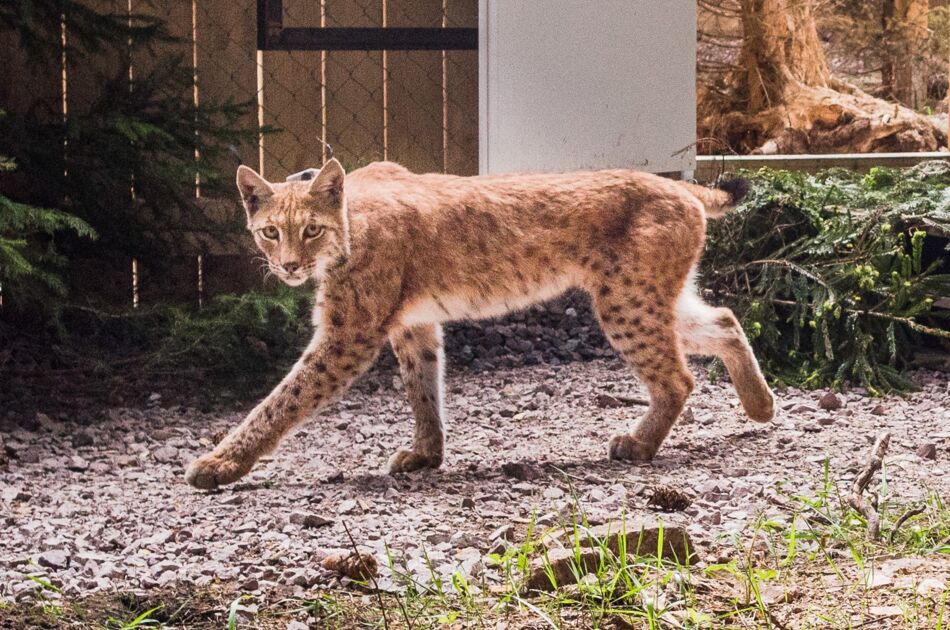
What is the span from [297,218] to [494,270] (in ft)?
2.46

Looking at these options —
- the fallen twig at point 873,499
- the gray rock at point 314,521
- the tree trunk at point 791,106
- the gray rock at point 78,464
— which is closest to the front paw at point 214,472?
the gray rock at point 314,521

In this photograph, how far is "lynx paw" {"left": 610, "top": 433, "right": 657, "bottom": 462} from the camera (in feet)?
13.2

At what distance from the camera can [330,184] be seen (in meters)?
3.62

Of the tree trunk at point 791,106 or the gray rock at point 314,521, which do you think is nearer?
the gray rock at point 314,521

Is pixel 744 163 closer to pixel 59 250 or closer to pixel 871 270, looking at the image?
pixel 871 270

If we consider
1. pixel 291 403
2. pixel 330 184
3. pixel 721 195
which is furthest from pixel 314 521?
pixel 721 195

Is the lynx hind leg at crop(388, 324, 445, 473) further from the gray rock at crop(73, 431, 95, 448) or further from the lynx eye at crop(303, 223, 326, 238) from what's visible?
the gray rock at crop(73, 431, 95, 448)

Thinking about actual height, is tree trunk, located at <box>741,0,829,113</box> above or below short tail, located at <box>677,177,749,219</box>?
above

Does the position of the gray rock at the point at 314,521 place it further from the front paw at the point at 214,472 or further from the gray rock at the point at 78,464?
Result: the gray rock at the point at 78,464

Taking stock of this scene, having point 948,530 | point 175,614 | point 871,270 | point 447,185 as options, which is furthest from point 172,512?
point 871,270

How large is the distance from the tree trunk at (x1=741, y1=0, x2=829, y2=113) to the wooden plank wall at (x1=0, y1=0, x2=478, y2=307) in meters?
3.11

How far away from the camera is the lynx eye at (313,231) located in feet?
11.9

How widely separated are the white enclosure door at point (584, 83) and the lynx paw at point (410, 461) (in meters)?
2.10

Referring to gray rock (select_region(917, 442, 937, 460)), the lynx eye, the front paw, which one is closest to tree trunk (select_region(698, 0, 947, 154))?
gray rock (select_region(917, 442, 937, 460))
